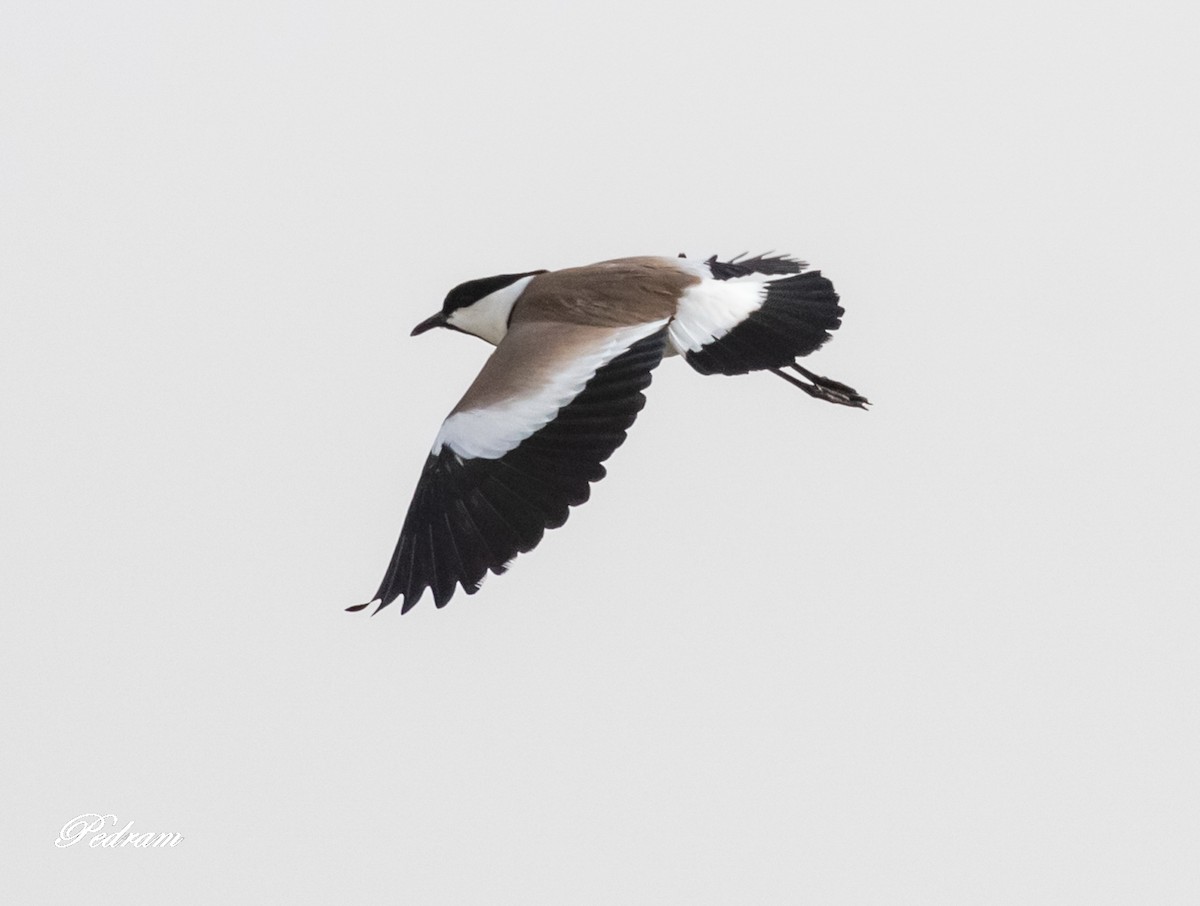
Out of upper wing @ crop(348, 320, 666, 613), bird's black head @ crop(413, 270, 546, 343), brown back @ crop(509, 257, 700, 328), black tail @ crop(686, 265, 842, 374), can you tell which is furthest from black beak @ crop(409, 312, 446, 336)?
black tail @ crop(686, 265, 842, 374)

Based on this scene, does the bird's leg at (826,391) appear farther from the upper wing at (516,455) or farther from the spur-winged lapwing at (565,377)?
the upper wing at (516,455)

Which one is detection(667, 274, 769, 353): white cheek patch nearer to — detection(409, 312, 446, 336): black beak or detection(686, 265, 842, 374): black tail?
detection(686, 265, 842, 374): black tail

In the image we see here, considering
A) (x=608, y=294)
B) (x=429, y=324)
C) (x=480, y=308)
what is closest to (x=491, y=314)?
(x=480, y=308)

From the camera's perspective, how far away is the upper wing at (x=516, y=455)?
4.82m

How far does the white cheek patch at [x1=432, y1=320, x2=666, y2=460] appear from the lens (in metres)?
5.01

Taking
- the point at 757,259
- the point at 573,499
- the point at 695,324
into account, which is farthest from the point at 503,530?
the point at 757,259

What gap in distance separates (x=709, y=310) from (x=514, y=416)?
0.84m

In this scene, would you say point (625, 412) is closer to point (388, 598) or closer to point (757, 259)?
point (388, 598)

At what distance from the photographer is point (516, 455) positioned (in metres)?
4.96

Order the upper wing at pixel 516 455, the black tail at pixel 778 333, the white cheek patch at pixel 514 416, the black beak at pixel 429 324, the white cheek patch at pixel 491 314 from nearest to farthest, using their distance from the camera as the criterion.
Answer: the upper wing at pixel 516 455, the white cheek patch at pixel 514 416, the black tail at pixel 778 333, the white cheek patch at pixel 491 314, the black beak at pixel 429 324

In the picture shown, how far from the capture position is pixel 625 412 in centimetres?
497

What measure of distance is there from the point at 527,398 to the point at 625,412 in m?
0.34

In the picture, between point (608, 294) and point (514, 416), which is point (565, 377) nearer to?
point (514, 416)

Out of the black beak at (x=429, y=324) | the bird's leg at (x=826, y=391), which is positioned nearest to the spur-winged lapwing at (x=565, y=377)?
the bird's leg at (x=826, y=391)
